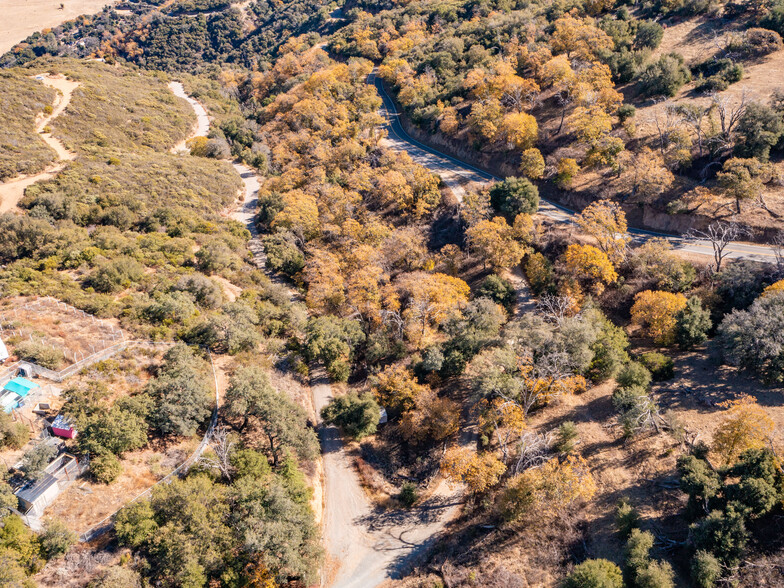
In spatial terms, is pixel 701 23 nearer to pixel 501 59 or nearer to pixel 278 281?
pixel 501 59

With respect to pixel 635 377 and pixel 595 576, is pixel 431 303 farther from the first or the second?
pixel 595 576

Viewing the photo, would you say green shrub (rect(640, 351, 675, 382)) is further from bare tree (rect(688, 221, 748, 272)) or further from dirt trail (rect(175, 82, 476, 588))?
dirt trail (rect(175, 82, 476, 588))

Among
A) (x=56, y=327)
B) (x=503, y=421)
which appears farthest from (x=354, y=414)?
(x=56, y=327)

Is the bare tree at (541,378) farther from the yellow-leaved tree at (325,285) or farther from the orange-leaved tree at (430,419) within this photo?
the yellow-leaved tree at (325,285)

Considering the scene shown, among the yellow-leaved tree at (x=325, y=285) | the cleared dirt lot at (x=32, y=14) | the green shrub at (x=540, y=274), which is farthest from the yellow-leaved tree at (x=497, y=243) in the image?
the cleared dirt lot at (x=32, y=14)

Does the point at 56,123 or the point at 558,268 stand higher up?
the point at 56,123

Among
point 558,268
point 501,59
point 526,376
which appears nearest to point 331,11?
point 501,59

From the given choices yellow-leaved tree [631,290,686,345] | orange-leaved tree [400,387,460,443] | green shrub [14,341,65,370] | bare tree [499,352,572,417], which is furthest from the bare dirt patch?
yellow-leaved tree [631,290,686,345]
